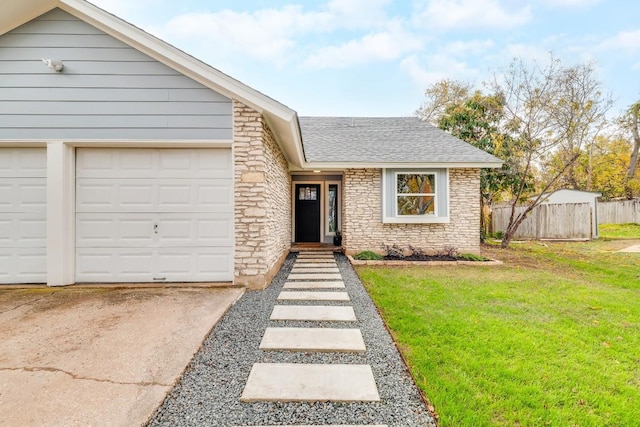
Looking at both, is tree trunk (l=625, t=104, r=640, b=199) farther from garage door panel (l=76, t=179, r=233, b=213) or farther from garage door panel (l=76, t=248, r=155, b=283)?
garage door panel (l=76, t=248, r=155, b=283)

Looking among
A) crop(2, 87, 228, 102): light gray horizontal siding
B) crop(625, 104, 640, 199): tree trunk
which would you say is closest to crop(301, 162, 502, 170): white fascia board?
crop(2, 87, 228, 102): light gray horizontal siding

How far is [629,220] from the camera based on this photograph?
16844 mm

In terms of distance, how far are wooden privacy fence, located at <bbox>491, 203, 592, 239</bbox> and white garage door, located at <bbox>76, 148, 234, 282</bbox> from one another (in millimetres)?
13394

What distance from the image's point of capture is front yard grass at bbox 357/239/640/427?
1921mm

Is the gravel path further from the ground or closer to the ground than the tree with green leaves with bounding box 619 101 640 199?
closer to the ground

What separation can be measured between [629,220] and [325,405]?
23368 mm

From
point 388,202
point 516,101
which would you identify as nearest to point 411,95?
point 516,101

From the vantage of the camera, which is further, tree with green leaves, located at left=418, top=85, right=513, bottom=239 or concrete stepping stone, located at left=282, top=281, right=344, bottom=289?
tree with green leaves, located at left=418, top=85, right=513, bottom=239

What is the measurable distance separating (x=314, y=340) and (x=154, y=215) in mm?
3492

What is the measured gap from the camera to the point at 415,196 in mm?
8141

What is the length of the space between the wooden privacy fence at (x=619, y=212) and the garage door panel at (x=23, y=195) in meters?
25.3

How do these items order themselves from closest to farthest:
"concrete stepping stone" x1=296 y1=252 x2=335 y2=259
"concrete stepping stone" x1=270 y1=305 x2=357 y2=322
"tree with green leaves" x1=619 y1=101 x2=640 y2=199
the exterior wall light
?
"concrete stepping stone" x1=270 y1=305 x2=357 y2=322 → the exterior wall light → "concrete stepping stone" x1=296 y1=252 x2=335 y2=259 → "tree with green leaves" x1=619 y1=101 x2=640 y2=199

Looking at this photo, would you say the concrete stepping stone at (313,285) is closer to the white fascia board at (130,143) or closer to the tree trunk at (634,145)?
the white fascia board at (130,143)

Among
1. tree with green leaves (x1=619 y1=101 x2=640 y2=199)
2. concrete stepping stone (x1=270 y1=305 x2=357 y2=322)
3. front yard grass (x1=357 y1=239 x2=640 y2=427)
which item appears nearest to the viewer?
front yard grass (x1=357 y1=239 x2=640 y2=427)
